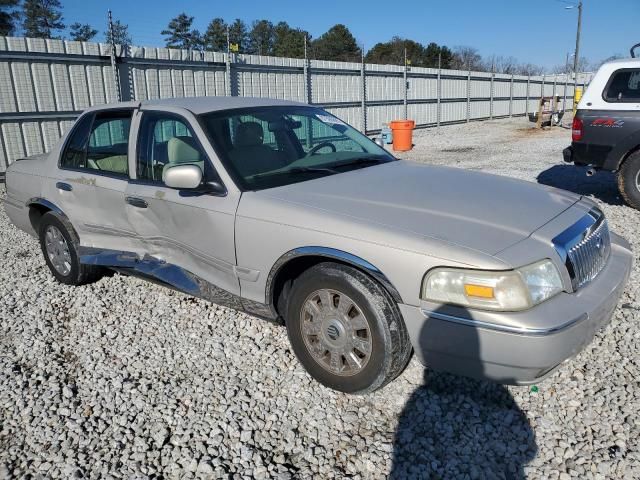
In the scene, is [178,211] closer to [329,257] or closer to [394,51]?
[329,257]

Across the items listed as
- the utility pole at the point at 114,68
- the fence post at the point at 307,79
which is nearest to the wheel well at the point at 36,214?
the utility pole at the point at 114,68

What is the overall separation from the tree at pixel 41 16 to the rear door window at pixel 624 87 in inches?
1338

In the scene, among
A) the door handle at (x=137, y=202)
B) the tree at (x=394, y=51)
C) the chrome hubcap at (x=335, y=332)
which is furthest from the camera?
the tree at (x=394, y=51)

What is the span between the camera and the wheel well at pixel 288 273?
113 inches

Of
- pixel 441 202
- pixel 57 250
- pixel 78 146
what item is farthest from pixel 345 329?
pixel 57 250

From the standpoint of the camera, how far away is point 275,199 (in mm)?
3070

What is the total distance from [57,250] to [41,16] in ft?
118

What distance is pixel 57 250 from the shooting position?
15.8 ft

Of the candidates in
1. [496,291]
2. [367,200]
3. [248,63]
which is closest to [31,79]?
[248,63]

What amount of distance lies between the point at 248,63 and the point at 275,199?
38.0 ft

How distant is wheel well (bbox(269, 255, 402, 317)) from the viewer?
287 cm

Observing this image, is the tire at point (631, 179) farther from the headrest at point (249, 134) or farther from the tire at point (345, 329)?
the tire at point (345, 329)

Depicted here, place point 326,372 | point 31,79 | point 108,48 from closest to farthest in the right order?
point 326,372, point 31,79, point 108,48

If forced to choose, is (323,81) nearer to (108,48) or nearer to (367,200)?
(108,48)
